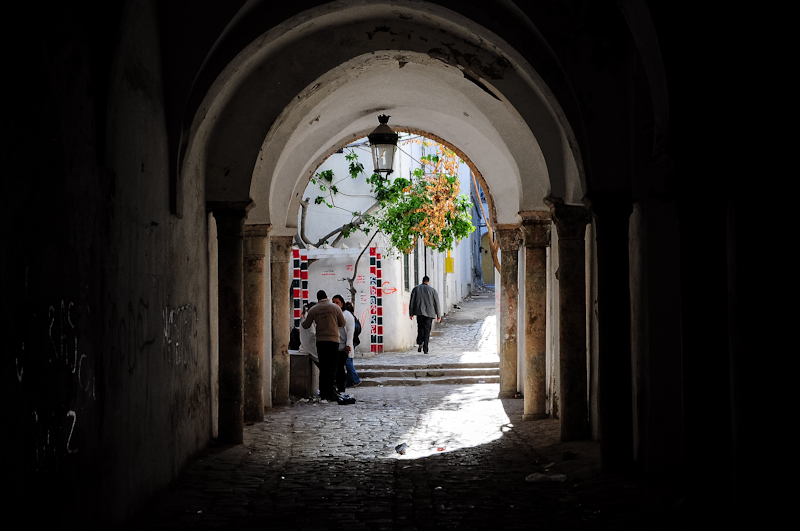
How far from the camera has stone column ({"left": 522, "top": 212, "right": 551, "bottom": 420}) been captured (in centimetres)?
1062

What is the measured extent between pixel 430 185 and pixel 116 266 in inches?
566

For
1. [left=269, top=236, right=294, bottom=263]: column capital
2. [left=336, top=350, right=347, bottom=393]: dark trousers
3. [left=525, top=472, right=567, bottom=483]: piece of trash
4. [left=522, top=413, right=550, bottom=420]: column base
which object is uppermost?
[left=269, top=236, right=294, bottom=263]: column capital

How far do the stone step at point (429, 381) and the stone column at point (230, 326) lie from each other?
6876 millimetres

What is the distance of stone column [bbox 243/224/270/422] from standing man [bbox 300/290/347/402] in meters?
1.79

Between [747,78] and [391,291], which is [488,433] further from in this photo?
[391,291]

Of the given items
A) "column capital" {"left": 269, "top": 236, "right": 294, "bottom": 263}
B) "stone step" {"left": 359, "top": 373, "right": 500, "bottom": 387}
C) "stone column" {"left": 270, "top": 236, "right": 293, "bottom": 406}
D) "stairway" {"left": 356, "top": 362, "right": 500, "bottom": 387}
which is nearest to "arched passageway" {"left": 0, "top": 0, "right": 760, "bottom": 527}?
"stone column" {"left": 270, "top": 236, "right": 293, "bottom": 406}

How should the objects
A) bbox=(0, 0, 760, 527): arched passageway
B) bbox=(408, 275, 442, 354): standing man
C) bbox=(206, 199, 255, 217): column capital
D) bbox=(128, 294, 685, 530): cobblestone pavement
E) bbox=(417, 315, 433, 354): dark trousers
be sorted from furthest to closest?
1. bbox=(417, 315, 433, 354): dark trousers
2. bbox=(408, 275, 442, 354): standing man
3. bbox=(206, 199, 255, 217): column capital
4. bbox=(128, 294, 685, 530): cobblestone pavement
5. bbox=(0, 0, 760, 527): arched passageway

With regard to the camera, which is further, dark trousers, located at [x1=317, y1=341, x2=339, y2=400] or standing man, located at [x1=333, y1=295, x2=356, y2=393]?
standing man, located at [x1=333, y1=295, x2=356, y2=393]

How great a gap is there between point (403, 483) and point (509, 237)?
7.07 metres

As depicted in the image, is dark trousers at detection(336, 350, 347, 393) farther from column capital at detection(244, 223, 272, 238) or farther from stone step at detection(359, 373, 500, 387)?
column capital at detection(244, 223, 272, 238)

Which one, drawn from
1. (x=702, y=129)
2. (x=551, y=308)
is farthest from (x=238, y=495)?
(x=551, y=308)

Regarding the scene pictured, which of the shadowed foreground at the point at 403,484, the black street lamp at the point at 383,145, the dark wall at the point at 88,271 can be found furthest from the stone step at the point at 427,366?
the dark wall at the point at 88,271

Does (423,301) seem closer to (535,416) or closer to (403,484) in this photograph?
(535,416)

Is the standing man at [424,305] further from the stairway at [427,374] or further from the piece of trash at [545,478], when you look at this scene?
the piece of trash at [545,478]
